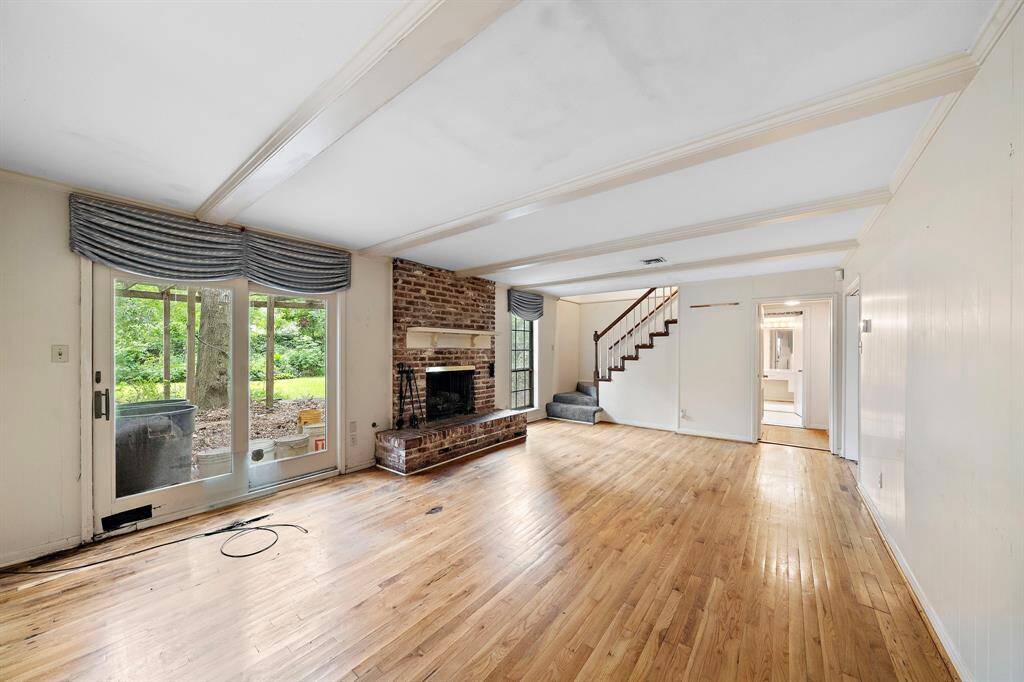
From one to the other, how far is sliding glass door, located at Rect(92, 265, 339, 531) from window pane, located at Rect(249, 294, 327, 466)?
0.01 m

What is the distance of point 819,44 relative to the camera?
1.40 meters

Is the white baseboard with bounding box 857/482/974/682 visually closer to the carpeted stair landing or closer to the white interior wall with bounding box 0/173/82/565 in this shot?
the carpeted stair landing

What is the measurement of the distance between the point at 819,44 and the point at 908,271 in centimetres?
175

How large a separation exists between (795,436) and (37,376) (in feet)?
Answer: 28.6

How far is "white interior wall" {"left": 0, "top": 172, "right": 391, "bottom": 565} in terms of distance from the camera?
248cm

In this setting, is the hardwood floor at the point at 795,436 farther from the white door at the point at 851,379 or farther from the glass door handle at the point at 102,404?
the glass door handle at the point at 102,404

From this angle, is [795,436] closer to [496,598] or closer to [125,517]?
[496,598]

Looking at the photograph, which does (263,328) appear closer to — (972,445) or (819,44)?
(819,44)

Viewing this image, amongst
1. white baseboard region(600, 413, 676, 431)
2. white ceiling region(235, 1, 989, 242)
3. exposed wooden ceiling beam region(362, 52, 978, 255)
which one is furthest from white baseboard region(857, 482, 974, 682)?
white baseboard region(600, 413, 676, 431)

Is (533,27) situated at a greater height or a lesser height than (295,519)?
greater

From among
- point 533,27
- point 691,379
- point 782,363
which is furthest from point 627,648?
point 782,363

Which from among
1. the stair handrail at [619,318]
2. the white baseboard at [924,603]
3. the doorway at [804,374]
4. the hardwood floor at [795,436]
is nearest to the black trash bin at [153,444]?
the white baseboard at [924,603]

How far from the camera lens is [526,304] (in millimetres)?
6953

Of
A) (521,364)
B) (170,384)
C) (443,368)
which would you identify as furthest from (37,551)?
(521,364)
